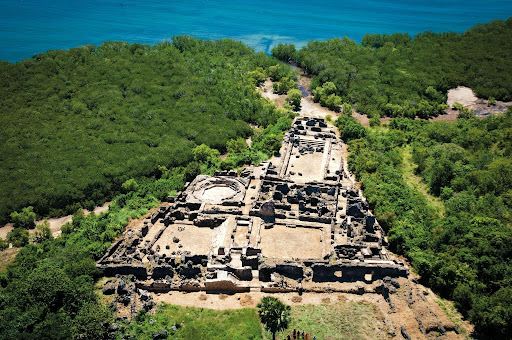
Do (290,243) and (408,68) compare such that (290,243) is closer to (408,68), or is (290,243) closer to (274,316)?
(274,316)

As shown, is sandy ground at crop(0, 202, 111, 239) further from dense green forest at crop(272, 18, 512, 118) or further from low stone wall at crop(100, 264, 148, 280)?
dense green forest at crop(272, 18, 512, 118)

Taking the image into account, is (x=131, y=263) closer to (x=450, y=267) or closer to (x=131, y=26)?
(x=450, y=267)

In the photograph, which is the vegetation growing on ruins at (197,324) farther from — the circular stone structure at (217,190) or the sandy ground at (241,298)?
the circular stone structure at (217,190)

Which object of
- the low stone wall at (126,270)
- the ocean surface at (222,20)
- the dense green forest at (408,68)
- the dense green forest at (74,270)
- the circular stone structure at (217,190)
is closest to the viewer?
the dense green forest at (74,270)

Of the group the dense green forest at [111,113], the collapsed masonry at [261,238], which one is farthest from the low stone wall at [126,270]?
the dense green forest at [111,113]

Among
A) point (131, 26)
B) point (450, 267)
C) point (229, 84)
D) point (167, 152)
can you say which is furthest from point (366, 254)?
point (131, 26)

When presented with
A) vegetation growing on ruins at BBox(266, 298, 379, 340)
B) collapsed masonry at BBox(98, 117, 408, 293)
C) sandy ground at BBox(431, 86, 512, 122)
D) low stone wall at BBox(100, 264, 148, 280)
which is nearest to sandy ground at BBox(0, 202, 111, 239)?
collapsed masonry at BBox(98, 117, 408, 293)
